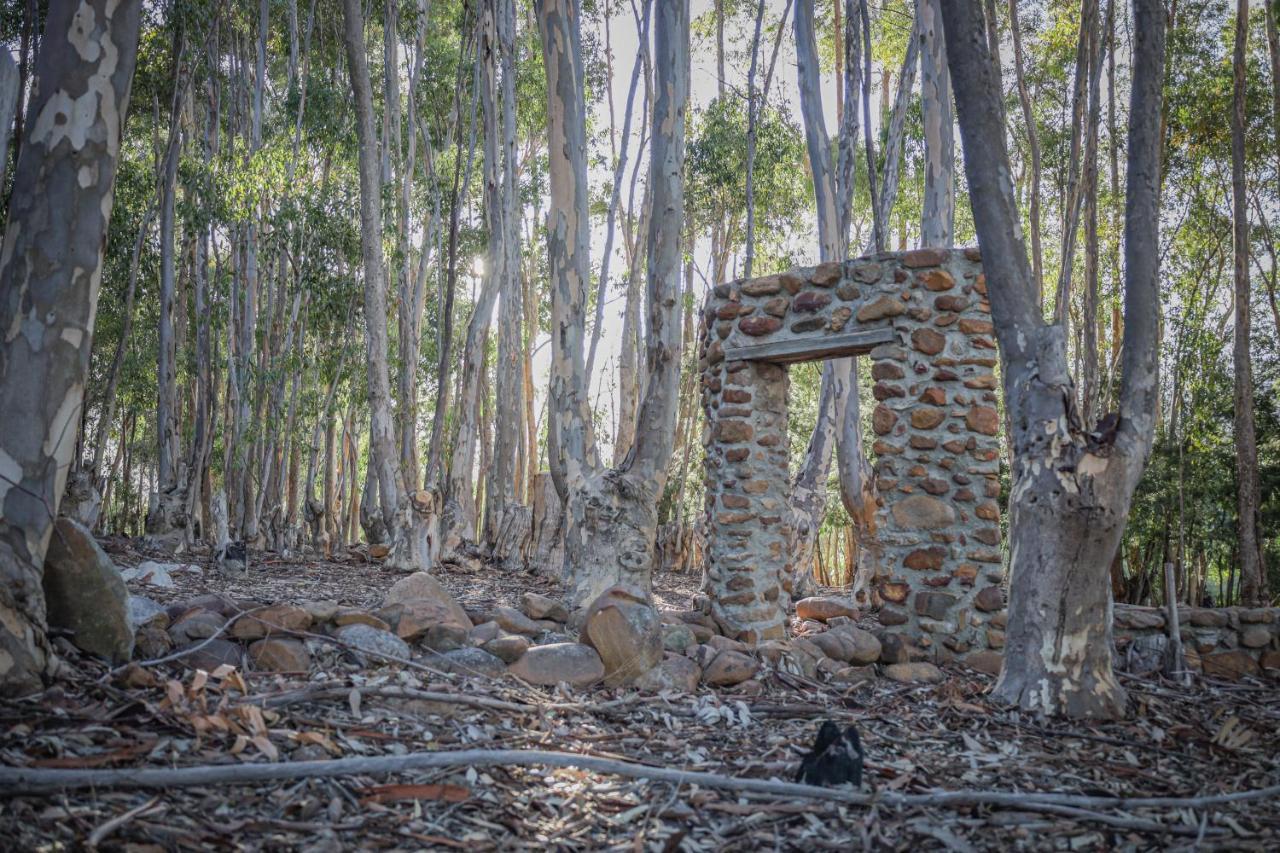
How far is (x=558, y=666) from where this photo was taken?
4055mm

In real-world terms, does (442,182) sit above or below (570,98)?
above

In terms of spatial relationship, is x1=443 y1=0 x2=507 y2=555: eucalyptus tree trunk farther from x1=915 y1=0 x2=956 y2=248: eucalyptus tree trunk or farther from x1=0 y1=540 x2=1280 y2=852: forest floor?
x1=0 y1=540 x2=1280 y2=852: forest floor

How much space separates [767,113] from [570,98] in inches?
327

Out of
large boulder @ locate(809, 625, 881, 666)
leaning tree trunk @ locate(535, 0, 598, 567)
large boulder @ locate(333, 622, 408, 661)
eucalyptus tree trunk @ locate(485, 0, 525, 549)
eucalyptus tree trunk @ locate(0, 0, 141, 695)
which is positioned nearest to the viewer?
eucalyptus tree trunk @ locate(0, 0, 141, 695)

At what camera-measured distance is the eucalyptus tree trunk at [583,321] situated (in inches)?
224

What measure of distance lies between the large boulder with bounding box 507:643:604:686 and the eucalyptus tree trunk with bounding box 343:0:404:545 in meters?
4.84

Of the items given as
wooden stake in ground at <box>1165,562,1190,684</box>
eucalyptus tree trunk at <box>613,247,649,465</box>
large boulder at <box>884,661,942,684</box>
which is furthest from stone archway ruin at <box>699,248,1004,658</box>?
eucalyptus tree trunk at <box>613,247,649,465</box>

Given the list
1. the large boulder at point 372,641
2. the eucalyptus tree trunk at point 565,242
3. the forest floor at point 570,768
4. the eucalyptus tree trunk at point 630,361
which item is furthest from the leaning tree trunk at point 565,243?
the eucalyptus tree trunk at point 630,361

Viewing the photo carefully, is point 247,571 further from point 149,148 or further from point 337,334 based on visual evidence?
point 149,148

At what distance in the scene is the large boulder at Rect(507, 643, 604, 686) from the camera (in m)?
4.01

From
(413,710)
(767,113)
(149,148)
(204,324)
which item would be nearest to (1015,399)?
(413,710)

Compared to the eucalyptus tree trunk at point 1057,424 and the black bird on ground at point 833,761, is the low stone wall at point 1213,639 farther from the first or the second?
the black bird on ground at point 833,761

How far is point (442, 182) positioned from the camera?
44.9ft

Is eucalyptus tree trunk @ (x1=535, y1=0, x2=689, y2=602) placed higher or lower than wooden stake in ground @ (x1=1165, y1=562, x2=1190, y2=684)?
higher
